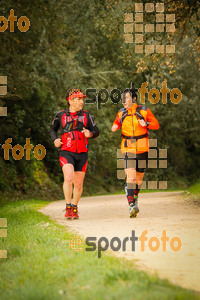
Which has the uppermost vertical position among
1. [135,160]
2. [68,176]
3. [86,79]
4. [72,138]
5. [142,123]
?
[86,79]

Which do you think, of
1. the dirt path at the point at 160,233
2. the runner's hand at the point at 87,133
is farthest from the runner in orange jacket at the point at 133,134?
the dirt path at the point at 160,233

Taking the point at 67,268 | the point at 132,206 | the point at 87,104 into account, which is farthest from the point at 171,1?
the point at 87,104

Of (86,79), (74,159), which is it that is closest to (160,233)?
(74,159)

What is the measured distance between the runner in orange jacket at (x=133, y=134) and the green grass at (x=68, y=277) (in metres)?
3.31

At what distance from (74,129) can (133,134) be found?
115cm

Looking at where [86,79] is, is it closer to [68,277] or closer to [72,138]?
[72,138]

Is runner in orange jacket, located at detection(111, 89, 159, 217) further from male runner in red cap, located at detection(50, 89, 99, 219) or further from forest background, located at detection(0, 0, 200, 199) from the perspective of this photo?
forest background, located at detection(0, 0, 200, 199)

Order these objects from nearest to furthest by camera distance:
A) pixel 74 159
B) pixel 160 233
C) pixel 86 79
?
pixel 160 233
pixel 74 159
pixel 86 79

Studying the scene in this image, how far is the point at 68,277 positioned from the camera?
4883 mm

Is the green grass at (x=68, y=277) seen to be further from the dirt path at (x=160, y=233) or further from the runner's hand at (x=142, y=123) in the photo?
the runner's hand at (x=142, y=123)

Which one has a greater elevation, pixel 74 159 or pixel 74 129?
pixel 74 129

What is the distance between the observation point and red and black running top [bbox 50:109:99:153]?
33.2 feet

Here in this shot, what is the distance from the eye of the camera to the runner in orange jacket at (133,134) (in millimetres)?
10109

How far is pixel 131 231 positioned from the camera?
7.85 m
